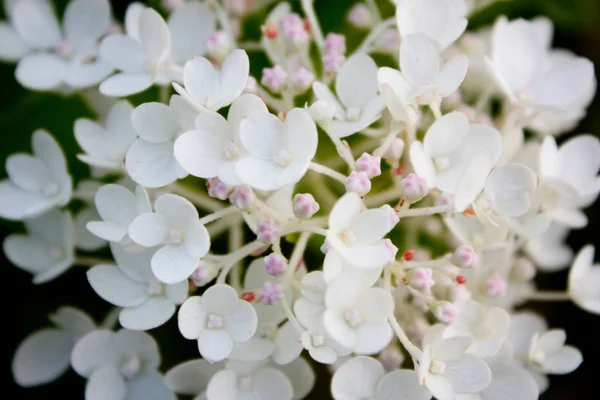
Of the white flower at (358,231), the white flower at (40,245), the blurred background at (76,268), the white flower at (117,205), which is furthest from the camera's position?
the blurred background at (76,268)

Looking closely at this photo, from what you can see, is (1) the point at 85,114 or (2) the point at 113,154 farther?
(1) the point at 85,114

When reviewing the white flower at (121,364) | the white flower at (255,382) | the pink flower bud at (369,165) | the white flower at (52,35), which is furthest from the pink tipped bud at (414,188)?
the white flower at (52,35)

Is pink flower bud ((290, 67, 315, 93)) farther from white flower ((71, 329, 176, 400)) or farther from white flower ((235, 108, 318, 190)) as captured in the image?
white flower ((71, 329, 176, 400))

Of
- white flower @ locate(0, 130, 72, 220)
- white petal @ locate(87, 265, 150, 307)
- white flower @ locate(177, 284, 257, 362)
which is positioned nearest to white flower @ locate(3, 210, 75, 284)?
white flower @ locate(0, 130, 72, 220)

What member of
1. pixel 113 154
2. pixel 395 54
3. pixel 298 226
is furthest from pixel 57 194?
pixel 395 54

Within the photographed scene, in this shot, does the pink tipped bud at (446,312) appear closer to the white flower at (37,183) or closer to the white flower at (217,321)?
the white flower at (217,321)

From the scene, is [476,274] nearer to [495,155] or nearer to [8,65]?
[495,155]
